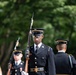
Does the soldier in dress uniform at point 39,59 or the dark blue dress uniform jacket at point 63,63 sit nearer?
the soldier in dress uniform at point 39,59

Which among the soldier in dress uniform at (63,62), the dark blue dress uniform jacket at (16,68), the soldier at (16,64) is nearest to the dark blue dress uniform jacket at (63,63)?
the soldier in dress uniform at (63,62)

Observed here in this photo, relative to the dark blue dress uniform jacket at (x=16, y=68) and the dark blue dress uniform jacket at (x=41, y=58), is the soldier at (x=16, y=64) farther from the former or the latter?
the dark blue dress uniform jacket at (x=41, y=58)

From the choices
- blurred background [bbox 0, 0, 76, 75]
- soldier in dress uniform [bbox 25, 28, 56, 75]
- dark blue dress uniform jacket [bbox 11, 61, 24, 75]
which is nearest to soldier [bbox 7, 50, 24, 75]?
dark blue dress uniform jacket [bbox 11, 61, 24, 75]

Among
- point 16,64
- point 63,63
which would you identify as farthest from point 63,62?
point 16,64

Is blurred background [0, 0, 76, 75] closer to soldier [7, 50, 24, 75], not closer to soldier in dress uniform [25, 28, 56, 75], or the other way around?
soldier [7, 50, 24, 75]

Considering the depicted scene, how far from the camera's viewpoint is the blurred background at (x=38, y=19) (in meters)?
20.4

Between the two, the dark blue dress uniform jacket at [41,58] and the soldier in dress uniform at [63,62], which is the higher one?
the dark blue dress uniform jacket at [41,58]

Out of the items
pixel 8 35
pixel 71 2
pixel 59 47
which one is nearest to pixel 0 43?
pixel 8 35

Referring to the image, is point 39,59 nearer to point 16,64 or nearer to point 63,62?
point 63,62

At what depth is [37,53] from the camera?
34.4 feet

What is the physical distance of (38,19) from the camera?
2072 cm

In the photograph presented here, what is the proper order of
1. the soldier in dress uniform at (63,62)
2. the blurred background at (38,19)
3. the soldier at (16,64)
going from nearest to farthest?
the soldier in dress uniform at (63,62) → the soldier at (16,64) → the blurred background at (38,19)

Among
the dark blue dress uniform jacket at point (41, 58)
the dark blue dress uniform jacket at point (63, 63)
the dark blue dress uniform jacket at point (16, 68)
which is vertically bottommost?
the dark blue dress uniform jacket at point (16, 68)

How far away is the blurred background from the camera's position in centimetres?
2044
